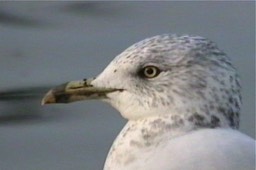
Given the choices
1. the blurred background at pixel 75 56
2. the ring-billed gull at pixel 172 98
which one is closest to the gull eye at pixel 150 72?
the ring-billed gull at pixel 172 98

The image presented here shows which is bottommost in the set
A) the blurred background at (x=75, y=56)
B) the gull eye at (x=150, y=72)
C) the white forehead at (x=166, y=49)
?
the blurred background at (x=75, y=56)

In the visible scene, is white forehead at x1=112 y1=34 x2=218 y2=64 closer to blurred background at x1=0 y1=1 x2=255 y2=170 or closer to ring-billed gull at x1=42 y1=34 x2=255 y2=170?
ring-billed gull at x1=42 y1=34 x2=255 y2=170

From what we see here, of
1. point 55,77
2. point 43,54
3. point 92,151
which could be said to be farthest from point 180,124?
point 43,54

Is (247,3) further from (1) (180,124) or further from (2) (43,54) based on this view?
(1) (180,124)

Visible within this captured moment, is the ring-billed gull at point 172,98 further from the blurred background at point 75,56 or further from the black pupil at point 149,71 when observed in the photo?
the blurred background at point 75,56

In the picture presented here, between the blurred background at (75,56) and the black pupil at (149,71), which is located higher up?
the black pupil at (149,71)

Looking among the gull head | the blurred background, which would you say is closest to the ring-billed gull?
the gull head

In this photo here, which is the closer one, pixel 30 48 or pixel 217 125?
pixel 217 125
